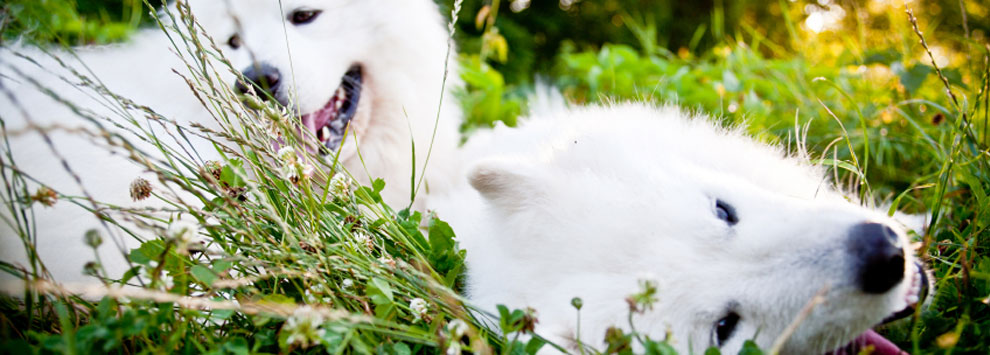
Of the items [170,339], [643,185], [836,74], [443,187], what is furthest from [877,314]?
[836,74]

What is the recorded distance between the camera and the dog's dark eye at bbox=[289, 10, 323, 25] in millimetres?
2461

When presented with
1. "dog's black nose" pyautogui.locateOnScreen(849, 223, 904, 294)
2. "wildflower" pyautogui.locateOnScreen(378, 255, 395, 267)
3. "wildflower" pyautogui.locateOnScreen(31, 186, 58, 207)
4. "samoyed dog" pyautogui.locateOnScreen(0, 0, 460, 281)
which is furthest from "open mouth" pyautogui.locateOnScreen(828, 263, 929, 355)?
"wildflower" pyautogui.locateOnScreen(31, 186, 58, 207)

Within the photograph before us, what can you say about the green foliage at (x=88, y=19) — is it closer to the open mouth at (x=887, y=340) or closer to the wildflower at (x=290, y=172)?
the wildflower at (x=290, y=172)

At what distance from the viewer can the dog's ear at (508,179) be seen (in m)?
1.60

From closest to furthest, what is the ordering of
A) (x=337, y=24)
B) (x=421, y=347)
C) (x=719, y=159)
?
(x=421, y=347) < (x=719, y=159) < (x=337, y=24)

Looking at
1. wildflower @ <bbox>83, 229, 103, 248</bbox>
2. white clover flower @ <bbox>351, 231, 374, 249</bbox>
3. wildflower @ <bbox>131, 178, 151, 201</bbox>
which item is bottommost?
wildflower @ <bbox>83, 229, 103, 248</bbox>

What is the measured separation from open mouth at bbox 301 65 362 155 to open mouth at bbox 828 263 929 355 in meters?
1.84

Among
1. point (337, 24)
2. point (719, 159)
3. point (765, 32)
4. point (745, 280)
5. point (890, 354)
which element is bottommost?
point (890, 354)

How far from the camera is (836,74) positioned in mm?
3633

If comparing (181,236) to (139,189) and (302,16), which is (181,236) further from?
(302,16)

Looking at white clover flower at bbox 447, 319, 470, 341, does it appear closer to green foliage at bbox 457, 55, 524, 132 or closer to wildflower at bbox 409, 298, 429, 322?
wildflower at bbox 409, 298, 429, 322

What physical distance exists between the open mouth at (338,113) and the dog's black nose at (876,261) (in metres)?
1.82

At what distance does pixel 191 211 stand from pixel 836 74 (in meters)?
3.56

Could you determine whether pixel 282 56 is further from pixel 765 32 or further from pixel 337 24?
pixel 765 32
